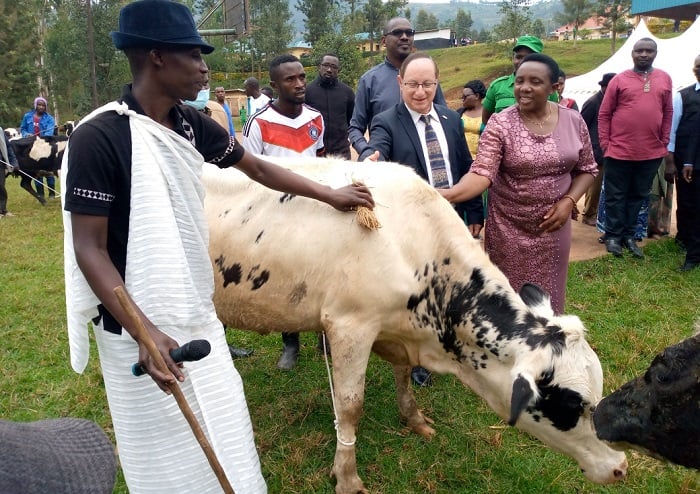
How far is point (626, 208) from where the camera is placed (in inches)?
292

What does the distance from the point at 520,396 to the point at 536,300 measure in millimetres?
699

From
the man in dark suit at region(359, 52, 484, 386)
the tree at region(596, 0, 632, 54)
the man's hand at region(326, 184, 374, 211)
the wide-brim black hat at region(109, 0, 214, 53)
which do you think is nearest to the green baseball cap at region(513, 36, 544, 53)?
the man in dark suit at region(359, 52, 484, 386)

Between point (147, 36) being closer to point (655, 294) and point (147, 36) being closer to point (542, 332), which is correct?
point (542, 332)

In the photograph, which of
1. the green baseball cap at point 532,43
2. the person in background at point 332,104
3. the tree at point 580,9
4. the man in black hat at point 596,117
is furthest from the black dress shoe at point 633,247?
the tree at point 580,9

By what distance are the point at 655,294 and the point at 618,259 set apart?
3.91ft

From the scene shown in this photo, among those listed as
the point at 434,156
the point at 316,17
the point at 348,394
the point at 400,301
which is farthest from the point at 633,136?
the point at 316,17

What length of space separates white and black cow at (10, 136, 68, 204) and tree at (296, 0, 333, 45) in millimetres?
50130

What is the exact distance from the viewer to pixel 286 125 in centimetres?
471

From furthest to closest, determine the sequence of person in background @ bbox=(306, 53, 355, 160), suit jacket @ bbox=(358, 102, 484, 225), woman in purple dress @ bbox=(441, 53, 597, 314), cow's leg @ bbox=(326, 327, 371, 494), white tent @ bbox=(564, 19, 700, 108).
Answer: white tent @ bbox=(564, 19, 700, 108), person in background @ bbox=(306, 53, 355, 160), suit jacket @ bbox=(358, 102, 484, 225), woman in purple dress @ bbox=(441, 53, 597, 314), cow's leg @ bbox=(326, 327, 371, 494)

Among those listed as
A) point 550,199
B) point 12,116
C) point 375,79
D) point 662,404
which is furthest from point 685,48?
point 12,116

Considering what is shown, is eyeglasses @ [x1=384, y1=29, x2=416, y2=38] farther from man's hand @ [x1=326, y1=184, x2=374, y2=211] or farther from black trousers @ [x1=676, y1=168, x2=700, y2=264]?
black trousers @ [x1=676, y1=168, x2=700, y2=264]

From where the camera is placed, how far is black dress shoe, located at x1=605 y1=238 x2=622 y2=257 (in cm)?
726

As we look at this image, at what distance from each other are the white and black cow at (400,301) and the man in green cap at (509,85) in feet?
7.93

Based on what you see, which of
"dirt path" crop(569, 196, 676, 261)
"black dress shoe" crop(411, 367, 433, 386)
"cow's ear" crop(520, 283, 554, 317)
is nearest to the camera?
"cow's ear" crop(520, 283, 554, 317)
